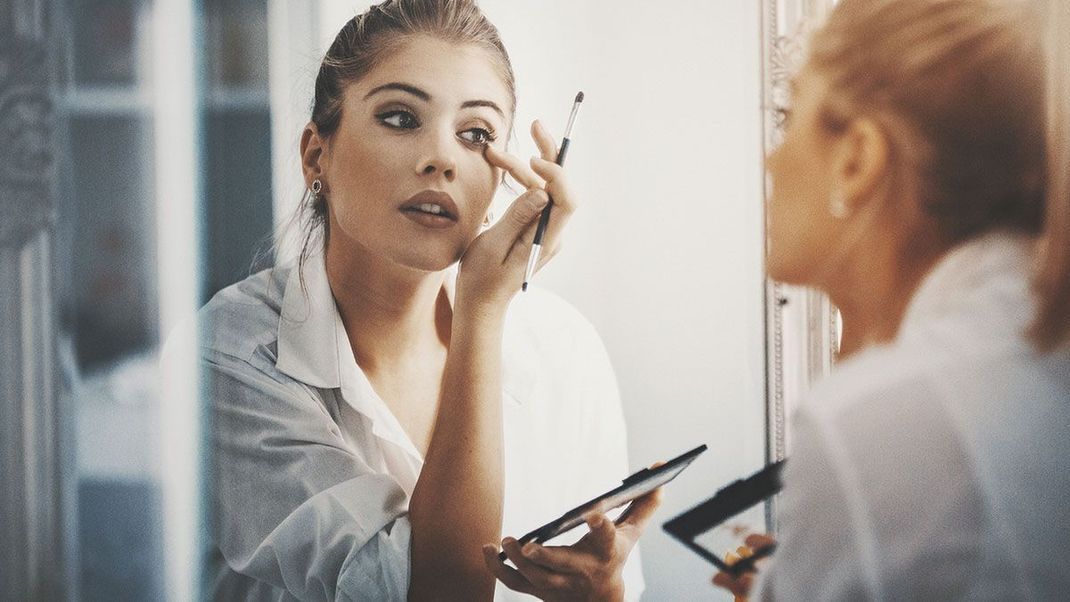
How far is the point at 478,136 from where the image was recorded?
89cm

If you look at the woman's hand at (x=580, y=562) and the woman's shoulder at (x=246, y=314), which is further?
the woman's shoulder at (x=246, y=314)

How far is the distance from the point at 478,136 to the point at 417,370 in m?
0.24

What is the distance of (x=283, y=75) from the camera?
954 mm

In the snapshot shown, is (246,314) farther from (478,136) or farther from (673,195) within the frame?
(673,195)

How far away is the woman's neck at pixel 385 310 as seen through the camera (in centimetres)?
93

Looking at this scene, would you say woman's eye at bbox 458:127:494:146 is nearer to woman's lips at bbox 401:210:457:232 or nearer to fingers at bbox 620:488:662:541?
woman's lips at bbox 401:210:457:232

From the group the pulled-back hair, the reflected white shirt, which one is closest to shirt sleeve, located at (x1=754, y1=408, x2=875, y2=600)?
the reflected white shirt

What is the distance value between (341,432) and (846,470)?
0.53 m

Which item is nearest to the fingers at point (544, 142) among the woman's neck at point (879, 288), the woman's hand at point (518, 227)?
the woman's hand at point (518, 227)

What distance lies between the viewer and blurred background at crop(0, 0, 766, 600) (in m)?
0.89

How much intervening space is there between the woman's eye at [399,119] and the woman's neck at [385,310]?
Result: 131 mm

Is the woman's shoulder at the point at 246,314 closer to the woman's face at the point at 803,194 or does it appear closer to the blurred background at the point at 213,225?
the blurred background at the point at 213,225

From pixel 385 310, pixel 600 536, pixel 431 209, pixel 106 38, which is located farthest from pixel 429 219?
pixel 106 38

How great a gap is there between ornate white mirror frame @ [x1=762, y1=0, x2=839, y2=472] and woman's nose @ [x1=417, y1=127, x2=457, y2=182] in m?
0.30
